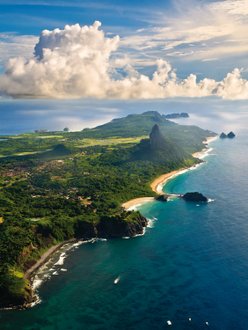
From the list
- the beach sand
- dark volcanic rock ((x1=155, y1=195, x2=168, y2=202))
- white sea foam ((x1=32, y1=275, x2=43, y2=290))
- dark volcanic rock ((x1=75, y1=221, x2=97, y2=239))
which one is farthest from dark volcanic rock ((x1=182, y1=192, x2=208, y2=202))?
white sea foam ((x1=32, y1=275, x2=43, y2=290))

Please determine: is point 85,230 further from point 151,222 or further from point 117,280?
point 117,280

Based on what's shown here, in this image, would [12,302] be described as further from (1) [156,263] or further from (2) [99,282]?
(1) [156,263]

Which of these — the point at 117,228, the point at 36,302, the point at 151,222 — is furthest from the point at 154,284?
the point at 151,222

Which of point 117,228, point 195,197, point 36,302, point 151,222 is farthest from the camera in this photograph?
point 195,197

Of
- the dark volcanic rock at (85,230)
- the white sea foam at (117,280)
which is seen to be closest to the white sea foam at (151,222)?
the dark volcanic rock at (85,230)

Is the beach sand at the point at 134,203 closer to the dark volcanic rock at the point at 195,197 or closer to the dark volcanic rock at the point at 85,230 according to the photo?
the dark volcanic rock at the point at 195,197

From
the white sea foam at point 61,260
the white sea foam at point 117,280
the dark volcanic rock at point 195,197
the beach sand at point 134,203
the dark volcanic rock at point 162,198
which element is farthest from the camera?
the dark volcanic rock at point 162,198

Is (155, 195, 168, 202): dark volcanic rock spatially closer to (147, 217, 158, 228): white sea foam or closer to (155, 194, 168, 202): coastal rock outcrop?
(155, 194, 168, 202): coastal rock outcrop

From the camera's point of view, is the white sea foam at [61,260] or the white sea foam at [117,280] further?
the white sea foam at [61,260]

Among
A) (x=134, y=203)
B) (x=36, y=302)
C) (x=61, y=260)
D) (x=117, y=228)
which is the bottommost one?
(x=36, y=302)
